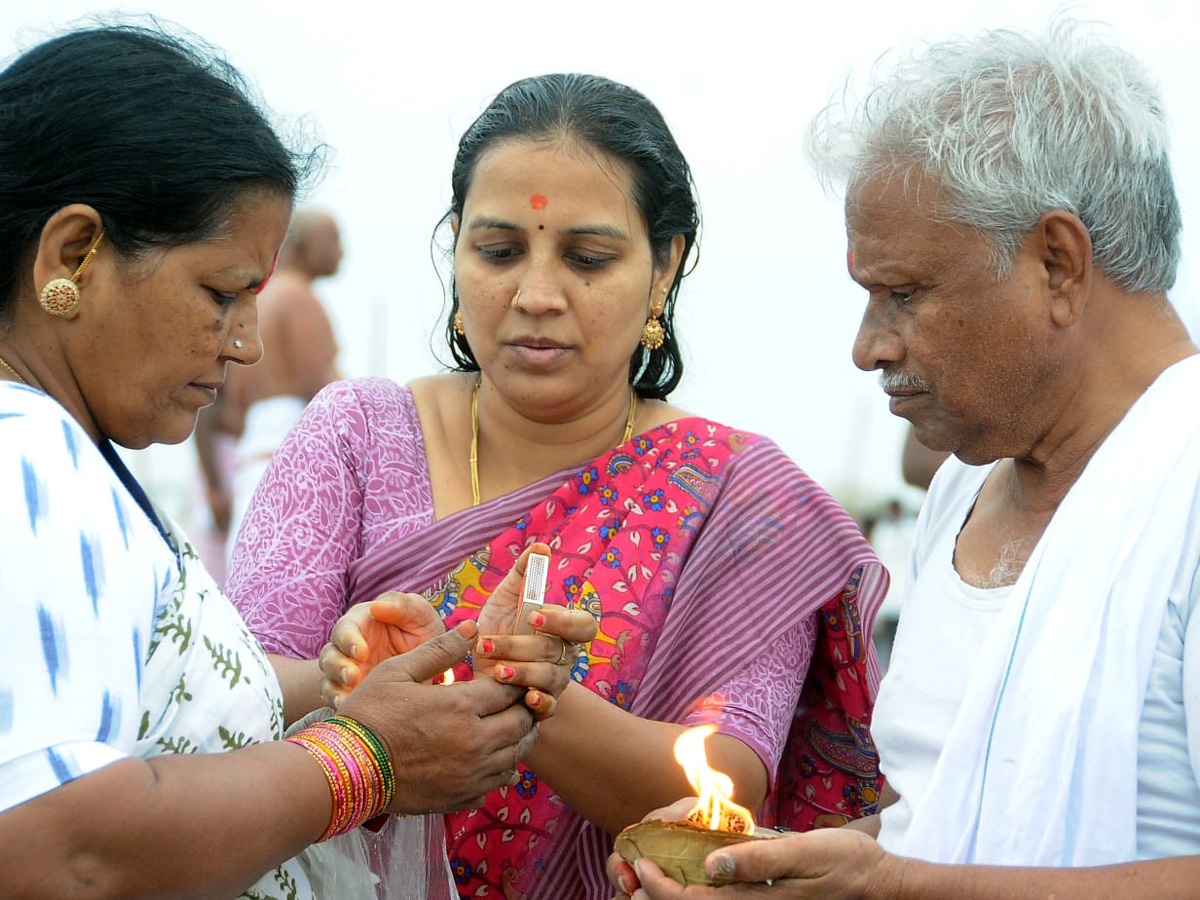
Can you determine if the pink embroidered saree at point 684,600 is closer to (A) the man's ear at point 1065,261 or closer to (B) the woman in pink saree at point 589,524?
(B) the woman in pink saree at point 589,524

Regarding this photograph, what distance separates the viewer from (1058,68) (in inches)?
89.6

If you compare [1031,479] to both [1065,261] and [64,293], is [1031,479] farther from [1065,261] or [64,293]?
[64,293]

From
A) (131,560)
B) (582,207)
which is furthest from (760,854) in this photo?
(582,207)

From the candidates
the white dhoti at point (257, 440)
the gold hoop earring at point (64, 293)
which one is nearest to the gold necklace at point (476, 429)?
the gold hoop earring at point (64, 293)

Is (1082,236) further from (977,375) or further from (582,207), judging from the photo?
(582,207)

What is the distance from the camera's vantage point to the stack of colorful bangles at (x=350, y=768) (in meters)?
1.97

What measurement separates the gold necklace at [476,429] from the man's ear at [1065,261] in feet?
3.80

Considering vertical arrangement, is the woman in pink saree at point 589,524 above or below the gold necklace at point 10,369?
below

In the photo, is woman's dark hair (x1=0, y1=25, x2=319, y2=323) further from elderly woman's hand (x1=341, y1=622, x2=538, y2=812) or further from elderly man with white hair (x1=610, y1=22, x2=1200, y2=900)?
elderly man with white hair (x1=610, y1=22, x2=1200, y2=900)

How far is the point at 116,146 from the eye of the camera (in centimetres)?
190

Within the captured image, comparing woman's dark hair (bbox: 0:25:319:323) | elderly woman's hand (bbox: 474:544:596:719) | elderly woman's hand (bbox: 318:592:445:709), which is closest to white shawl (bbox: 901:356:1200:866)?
elderly woman's hand (bbox: 474:544:596:719)

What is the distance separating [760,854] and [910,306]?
3.33 ft

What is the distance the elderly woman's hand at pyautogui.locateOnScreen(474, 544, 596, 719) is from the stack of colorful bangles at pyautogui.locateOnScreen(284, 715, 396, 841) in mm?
328

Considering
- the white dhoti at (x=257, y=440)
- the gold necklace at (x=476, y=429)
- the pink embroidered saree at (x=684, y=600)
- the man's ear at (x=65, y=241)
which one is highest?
the man's ear at (x=65, y=241)
